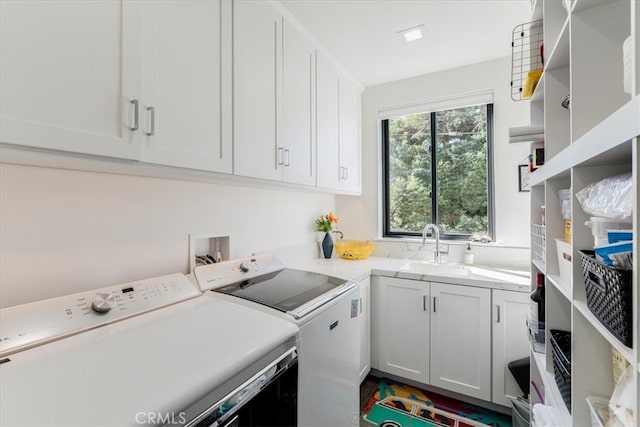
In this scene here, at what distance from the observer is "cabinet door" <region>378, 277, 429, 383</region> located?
6.69 feet

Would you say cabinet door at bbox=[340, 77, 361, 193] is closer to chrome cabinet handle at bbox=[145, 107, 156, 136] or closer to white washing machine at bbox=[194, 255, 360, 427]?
white washing machine at bbox=[194, 255, 360, 427]

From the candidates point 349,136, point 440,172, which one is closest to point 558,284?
point 440,172

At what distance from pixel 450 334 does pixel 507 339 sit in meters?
0.33

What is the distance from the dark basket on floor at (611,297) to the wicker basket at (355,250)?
1906mm

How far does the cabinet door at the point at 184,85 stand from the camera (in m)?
1.02

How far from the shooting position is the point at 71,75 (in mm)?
825

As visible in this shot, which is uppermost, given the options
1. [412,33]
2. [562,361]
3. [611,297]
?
[412,33]

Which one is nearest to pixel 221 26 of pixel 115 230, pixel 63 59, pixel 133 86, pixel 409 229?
pixel 133 86

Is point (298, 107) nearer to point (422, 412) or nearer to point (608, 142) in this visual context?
point (608, 142)

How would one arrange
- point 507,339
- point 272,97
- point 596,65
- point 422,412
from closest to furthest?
point 596,65, point 272,97, point 507,339, point 422,412

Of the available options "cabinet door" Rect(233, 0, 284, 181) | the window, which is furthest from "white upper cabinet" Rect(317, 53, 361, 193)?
"cabinet door" Rect(233, 0, 284, 181)

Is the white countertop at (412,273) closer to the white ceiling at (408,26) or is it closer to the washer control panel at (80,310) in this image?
the washer control panel at (80,310)

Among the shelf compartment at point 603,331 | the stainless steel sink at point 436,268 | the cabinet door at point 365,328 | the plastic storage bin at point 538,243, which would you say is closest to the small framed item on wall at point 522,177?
the stainless steel sink at point 436,268

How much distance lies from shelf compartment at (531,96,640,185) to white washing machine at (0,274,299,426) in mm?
957
